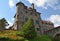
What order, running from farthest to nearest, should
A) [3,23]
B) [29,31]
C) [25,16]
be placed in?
[25,16] → [3,23] → [29,31]

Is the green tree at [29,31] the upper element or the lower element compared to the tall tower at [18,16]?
lower

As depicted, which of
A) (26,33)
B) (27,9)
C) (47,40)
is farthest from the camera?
(27,9)

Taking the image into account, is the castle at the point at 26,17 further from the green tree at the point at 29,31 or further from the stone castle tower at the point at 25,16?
the green tree at the point at 29,31

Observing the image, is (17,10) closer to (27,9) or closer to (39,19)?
(27,9)

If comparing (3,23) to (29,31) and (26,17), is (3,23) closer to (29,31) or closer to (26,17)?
(26,17)

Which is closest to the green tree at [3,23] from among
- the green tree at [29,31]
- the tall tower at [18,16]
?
the tall tower at [18,16]

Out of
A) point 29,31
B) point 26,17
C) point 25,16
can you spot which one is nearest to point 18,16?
point 25,16

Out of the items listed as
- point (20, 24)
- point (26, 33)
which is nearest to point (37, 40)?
point (26, 33)

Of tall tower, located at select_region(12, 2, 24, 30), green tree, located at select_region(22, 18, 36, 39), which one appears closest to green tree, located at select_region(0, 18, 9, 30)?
tall tower, located at select_region(12, 2, 24, 30)

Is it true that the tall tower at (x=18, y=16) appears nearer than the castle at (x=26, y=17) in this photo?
Yes

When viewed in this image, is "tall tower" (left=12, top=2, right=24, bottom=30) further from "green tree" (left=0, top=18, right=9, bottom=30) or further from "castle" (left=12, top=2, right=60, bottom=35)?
"green tree" (left=0, top=18, right=9, bottom=30)

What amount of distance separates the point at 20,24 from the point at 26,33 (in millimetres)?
23885

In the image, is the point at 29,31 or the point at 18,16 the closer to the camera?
the point at 29,31

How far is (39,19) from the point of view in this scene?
74.8 m
